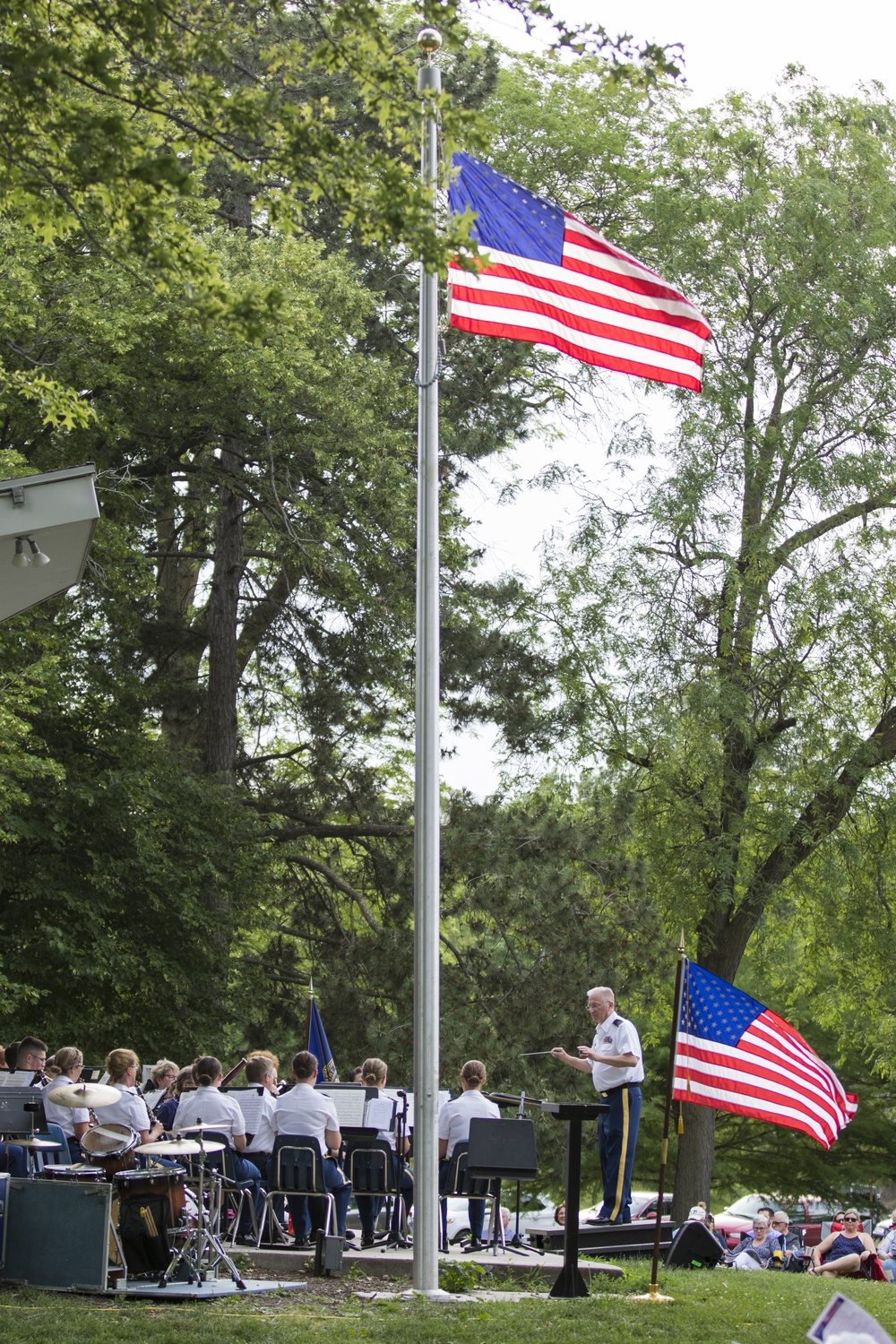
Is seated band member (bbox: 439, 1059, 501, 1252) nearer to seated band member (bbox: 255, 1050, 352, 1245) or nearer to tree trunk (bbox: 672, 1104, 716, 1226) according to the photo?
seated band member (bbox: 255, 1050, 352, 1245)

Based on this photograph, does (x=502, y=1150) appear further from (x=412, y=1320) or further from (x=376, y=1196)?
(x=412, y=1320)

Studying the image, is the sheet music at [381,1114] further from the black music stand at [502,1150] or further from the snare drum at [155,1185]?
the snare drum at [155,1185]

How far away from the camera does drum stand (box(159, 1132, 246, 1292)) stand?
9.30 meters

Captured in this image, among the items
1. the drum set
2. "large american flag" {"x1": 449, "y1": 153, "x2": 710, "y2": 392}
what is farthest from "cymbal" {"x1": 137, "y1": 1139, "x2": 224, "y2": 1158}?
"large american flag" {"x1": 449, "y1": 153, "x2": 710, "y2": 392}

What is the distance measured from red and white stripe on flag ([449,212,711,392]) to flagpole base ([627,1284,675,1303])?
670 centimetres

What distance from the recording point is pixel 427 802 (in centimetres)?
995

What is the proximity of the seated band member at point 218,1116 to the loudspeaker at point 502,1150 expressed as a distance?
71.4 inches

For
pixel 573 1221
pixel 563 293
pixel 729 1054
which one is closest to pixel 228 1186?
pixel 573 1221

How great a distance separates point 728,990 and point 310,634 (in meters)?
14.7

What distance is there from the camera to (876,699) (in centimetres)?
2239

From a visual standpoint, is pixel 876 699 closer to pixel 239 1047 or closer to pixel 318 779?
pixel 318 779

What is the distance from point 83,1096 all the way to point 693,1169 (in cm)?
1456

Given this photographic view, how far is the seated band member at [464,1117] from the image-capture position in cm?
1207

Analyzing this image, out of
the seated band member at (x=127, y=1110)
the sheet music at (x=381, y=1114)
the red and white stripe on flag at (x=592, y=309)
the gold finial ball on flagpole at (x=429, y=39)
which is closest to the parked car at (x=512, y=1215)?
the sheet music at (x=381, y=1114)
